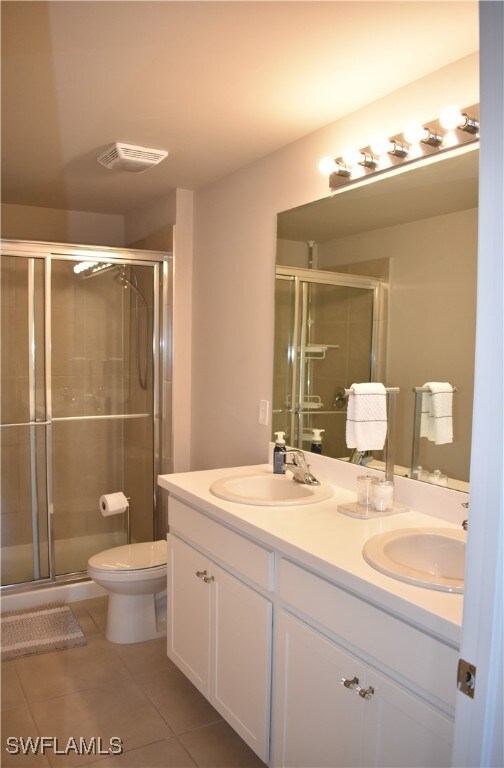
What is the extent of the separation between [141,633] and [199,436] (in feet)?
3.70

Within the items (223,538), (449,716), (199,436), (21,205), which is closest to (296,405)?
(223,538)

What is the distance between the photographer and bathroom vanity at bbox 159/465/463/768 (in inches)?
51.5

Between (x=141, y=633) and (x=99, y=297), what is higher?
(x=99, y=297)

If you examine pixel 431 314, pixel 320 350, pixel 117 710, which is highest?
pixel 431 314

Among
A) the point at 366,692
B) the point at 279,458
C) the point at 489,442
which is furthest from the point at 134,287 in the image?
the point at 489,442

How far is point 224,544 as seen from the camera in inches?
81.7

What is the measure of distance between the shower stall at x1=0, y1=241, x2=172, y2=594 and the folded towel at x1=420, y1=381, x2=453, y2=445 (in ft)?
6.34

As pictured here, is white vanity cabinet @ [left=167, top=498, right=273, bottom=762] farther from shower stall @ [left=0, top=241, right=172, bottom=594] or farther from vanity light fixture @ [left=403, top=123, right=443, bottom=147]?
vanity light fixture @ [left=403, top=123, right=443, bottom=147]

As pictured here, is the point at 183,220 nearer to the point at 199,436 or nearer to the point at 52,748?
the point at 199,436

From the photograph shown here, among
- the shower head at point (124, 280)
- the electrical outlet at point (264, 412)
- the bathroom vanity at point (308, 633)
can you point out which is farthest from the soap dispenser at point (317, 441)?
the shower head at point (124, 280)

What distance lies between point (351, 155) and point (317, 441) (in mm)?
1149

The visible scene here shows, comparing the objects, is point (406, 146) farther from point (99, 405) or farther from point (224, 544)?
point (99, 405)

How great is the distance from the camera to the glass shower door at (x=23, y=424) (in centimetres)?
331

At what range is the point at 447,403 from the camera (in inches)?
76.3
